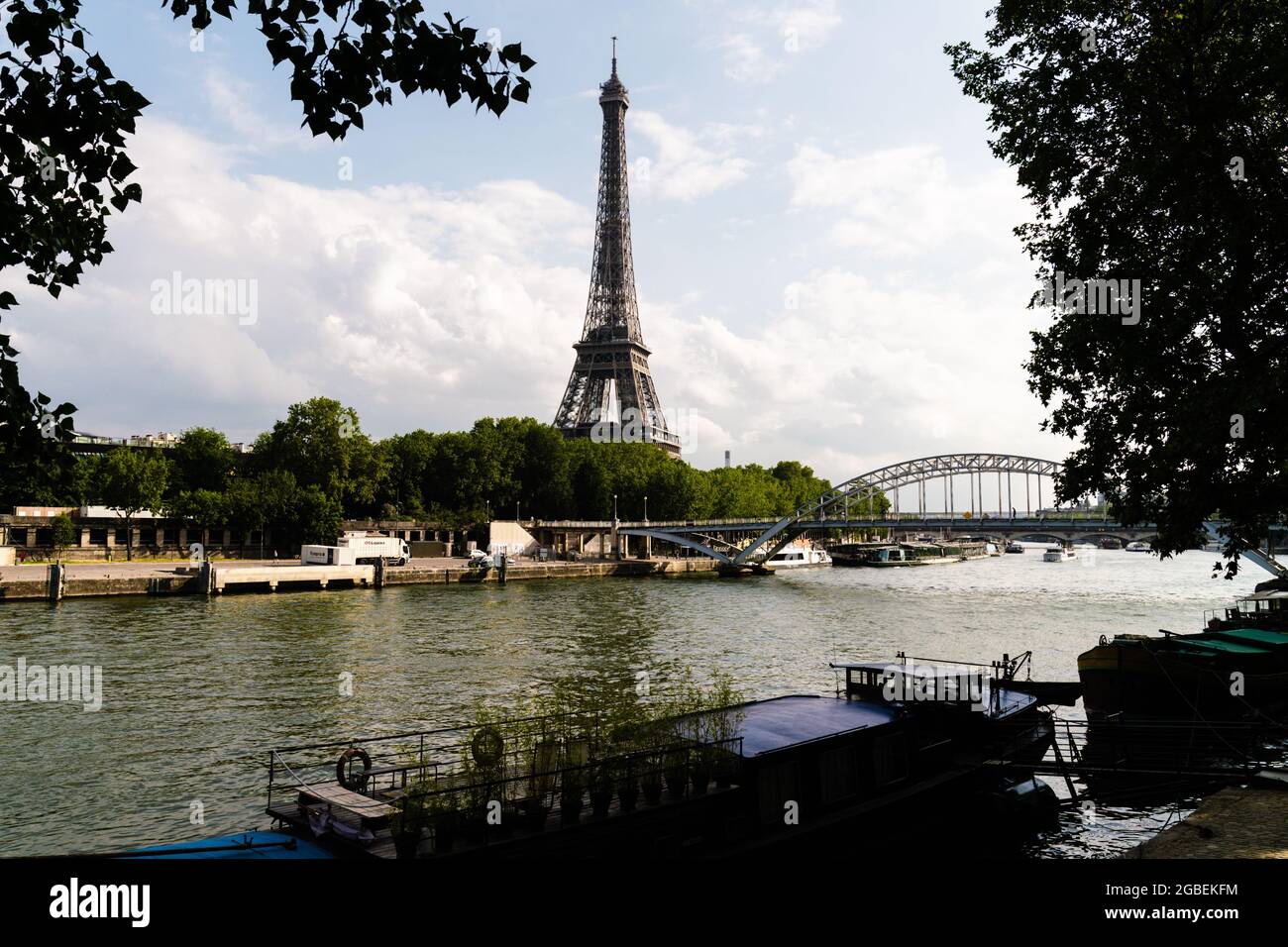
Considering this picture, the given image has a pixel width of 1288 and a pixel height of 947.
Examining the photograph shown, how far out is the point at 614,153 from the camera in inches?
5276

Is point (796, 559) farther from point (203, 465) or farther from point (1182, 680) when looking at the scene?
point (1182, 680)

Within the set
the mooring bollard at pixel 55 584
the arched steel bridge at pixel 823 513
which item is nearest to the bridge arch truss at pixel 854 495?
the arched steel bridge at pixel 823 513

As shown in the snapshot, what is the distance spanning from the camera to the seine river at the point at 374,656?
15.9m

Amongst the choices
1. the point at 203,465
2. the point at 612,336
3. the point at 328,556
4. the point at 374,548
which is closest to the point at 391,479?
the point at 203,465

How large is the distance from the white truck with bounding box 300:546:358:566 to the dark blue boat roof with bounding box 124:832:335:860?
5793cm

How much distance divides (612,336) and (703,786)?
120139 millimetres

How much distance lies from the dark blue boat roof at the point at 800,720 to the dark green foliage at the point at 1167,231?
5.87 meters

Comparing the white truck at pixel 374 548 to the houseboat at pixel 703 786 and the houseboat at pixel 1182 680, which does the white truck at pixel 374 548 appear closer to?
the houseboat at pixel 703 786

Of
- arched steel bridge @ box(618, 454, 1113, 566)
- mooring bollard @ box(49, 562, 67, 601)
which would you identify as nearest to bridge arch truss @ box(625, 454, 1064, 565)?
arched steel bridge @ box(618, 454, 1113, 566)

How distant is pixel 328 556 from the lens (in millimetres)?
64812

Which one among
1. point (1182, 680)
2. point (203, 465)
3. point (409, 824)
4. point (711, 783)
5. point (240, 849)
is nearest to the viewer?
point (409, 824)
